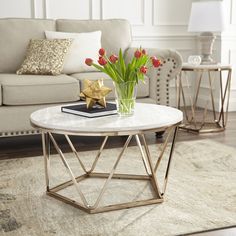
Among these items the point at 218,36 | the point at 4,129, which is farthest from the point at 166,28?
the point at 4,129

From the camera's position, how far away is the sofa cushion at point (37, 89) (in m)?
3.22

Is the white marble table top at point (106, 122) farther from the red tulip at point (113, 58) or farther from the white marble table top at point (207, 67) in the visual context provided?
the white marble table top at point (207, 67)

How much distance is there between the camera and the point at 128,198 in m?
2.37

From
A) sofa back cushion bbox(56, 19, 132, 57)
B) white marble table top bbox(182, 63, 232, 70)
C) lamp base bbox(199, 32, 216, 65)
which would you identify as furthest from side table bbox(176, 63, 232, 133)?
sofa back cushion bbox(56, 19, 132, 57)

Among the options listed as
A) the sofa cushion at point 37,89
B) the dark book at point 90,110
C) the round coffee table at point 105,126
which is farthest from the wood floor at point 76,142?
the dark book at point 90,110

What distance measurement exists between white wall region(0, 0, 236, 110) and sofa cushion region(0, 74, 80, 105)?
1224 millimetres

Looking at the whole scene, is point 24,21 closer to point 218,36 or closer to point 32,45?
point 32,45

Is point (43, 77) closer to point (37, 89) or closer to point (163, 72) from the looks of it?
point (37, 89)

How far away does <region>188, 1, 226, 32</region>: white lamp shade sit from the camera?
3.91 meters

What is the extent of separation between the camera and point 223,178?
106 inches

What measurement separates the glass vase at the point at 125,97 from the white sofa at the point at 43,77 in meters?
1.15

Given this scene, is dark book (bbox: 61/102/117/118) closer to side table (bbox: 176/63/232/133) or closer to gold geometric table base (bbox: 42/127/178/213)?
gold geometric table base (bbox: 42/127/178/213)

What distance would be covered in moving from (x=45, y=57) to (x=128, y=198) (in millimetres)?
1657

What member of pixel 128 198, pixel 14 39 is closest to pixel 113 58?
pixel 128 198
